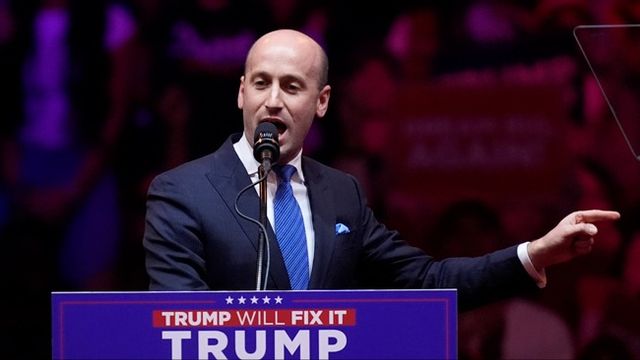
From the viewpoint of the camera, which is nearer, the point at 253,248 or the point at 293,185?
the point at 253,248

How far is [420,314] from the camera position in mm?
2053

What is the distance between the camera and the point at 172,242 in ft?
8.20

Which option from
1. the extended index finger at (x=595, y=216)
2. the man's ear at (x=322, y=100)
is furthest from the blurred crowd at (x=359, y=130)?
the extended index finger at (x=595, y=216)

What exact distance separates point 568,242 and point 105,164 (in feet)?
7.84

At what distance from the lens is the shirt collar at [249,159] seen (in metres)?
2.66

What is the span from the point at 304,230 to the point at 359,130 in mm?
1849

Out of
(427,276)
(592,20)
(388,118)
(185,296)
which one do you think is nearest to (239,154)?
(427,276)

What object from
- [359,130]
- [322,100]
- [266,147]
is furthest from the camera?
[359,130]

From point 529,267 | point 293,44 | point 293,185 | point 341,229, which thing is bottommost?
point 529,267

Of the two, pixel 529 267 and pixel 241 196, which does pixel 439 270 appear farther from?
pixel 241 196

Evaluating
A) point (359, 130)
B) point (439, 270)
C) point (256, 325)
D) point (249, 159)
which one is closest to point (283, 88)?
point (249, 159)

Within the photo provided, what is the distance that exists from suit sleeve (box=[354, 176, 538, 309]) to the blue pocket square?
→ 7cm

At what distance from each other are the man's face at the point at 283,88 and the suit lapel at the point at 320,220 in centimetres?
8

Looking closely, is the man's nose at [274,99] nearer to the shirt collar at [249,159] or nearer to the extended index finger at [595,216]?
the shirt collar at [249,159]
